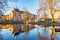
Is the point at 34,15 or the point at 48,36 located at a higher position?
the point at 34,15

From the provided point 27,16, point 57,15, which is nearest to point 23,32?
point 27,16

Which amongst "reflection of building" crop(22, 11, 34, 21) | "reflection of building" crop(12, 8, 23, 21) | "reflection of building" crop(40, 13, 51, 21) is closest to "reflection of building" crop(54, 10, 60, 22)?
"reflection of building" crop(40, 13, 51, 21)

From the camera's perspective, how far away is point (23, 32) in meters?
2.64

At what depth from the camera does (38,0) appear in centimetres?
265

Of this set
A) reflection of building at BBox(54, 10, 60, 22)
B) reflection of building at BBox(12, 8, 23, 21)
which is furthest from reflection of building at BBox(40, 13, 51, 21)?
reflection of building at BBox(12, 8, 23, 21)

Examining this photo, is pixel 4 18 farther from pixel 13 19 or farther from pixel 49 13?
pixel 49 13

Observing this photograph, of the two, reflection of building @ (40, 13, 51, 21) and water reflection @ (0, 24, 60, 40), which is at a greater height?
reflection of building @ (40, 13, 51, 21)

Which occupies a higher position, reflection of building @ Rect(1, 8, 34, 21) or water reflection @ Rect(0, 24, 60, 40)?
reflection of building @ Rect(1, 8, 34, 21)

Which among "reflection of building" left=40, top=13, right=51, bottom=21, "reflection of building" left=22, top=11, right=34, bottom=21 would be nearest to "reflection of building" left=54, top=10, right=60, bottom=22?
"reflection of building" left=40, top=13, right=51, bottom=21

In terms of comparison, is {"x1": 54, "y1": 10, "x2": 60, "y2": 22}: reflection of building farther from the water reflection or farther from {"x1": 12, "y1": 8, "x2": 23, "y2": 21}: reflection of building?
{"x1": 12, "y1": 8, "x2": 23, "y2": 21}: reflection of building

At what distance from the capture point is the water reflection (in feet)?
8.55

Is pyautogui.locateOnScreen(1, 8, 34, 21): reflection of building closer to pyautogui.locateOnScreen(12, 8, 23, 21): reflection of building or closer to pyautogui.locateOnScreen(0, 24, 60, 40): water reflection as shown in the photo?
pyautogui.locateOnScreen(12, 8, 23, 21): reflection of building

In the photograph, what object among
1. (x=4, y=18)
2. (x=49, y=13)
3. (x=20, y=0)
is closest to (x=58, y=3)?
(x=49, y=13)

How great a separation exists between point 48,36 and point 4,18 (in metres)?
0.74
